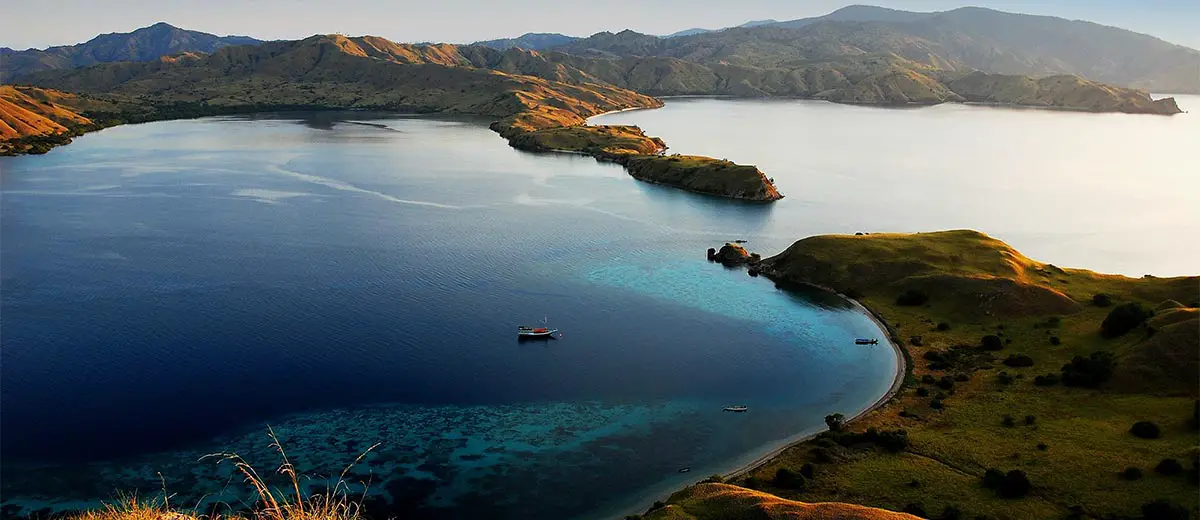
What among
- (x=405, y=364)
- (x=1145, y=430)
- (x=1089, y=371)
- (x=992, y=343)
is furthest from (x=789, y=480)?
(x=405, y=364)

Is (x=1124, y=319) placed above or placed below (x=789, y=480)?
above

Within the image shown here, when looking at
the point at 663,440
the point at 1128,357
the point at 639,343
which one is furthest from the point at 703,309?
the point at 1128,357

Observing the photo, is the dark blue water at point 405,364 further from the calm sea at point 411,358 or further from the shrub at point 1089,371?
the shrub at point 1089,371

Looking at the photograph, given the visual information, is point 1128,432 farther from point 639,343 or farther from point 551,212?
point 551,212

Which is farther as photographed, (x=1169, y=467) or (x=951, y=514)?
(x=1169, y=467)

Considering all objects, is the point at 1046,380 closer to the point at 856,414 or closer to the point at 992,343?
the point at 992,343

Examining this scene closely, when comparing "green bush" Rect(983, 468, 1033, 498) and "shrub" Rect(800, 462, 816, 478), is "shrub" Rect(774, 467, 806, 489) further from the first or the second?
"green bush" Rect(983, 468, 1033, 498)

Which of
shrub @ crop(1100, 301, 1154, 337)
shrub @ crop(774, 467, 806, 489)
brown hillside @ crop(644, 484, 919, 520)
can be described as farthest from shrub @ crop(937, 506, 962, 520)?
shrub @ crop(1100, 301, 1154, 337)
